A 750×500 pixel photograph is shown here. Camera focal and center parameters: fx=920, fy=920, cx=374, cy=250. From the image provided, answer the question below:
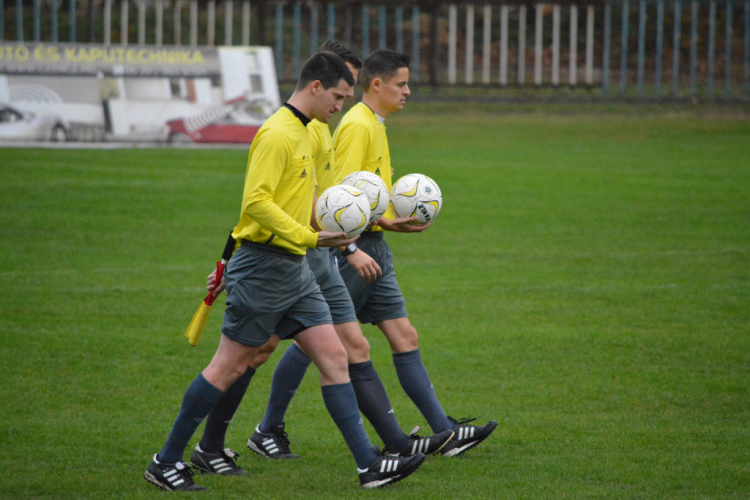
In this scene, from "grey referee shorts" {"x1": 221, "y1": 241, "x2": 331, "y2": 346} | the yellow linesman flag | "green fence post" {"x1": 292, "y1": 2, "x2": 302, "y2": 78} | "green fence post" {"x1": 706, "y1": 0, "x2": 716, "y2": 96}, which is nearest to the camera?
"grey referee shorts" {"x1": 221, "y1": 241, "x2": 331, "y2": 346}

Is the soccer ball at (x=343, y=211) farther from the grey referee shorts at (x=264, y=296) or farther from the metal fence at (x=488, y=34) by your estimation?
the metal fence at (x=488, y=34)

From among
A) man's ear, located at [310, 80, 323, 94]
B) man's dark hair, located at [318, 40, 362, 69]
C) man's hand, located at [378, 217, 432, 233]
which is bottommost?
man's hand, located at [378, 217, 432, 233]

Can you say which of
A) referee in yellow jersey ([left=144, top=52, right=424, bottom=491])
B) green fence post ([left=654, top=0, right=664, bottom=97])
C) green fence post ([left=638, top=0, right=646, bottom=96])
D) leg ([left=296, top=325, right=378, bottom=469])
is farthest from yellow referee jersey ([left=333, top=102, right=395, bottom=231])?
green fence post ([left=638, top=0, right=646, bottom=96])

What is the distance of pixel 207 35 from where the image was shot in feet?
105

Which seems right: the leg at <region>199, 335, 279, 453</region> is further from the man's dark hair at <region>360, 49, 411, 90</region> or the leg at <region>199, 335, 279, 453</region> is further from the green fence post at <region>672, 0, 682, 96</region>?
the green fence post at <region>672, 0, 682, 96</region>

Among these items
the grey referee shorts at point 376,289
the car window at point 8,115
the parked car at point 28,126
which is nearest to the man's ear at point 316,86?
the grey referee shorts at point 376,289

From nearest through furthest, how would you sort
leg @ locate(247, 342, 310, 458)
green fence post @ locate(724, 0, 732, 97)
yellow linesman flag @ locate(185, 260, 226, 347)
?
yellow linesman flag @ locate(185, 260, 226, 347)
leg @ locate(247, 342, 310, 458)
green fence post @ locate(724, 0, 732, 97)

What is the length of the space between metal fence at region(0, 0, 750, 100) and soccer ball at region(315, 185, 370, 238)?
2434cm

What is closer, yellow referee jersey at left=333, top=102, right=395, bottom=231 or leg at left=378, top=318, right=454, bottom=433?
yellow referee jersey at left=333, top=102, right=395, bottom=231

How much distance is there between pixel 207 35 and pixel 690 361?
27.3 m

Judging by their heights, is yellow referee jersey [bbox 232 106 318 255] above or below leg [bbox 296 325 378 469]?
above

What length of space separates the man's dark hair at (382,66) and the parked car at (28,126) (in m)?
16.2

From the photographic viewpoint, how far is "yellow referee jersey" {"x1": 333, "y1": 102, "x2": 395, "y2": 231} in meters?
5.30

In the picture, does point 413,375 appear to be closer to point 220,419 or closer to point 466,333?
point 220,419
